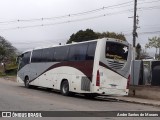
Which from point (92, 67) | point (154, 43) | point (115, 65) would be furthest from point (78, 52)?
point (154, 43)

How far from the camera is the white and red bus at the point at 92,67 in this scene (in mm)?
23891

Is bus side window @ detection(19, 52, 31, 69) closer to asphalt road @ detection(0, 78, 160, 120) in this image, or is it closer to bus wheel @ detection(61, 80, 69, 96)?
bus wheel @ detection(61, 80, 69, 96)

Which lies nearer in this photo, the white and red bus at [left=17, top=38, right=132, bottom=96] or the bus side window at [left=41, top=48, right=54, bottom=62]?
the white and red bus at [left=17, top=38, right=132, bottom=96]

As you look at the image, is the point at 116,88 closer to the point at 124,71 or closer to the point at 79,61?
the point at 124,71

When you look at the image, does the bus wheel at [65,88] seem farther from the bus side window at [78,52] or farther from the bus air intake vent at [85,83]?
the bus air intake vent at [85,83]

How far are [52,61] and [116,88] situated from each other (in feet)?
20.9

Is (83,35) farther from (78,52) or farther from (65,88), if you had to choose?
A: (78,52)

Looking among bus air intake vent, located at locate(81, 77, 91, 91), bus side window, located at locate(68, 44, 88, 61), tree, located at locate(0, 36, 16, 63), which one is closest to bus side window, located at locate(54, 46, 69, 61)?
bus side window, located at locate(68, 44, 88, 61)

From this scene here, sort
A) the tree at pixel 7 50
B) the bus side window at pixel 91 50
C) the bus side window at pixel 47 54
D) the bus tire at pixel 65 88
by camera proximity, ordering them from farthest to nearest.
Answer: the tree at pixel 7 50 → the bus side window at pixel 47 54 → the bus tire at pixel 65 88 → the bus side window at pixel 91 50

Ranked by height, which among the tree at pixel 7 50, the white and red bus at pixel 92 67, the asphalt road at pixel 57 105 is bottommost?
the asphalt road at pixel 57 105

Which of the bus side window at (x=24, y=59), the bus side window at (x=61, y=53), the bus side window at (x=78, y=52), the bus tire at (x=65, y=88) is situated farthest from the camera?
the bus side window at (x=24, y=59)

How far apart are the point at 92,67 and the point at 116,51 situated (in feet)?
5.46

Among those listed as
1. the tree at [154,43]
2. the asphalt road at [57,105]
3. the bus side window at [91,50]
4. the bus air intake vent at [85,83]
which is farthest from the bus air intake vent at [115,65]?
the tree at [154,43]

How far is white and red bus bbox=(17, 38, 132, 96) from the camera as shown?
2389 cm
